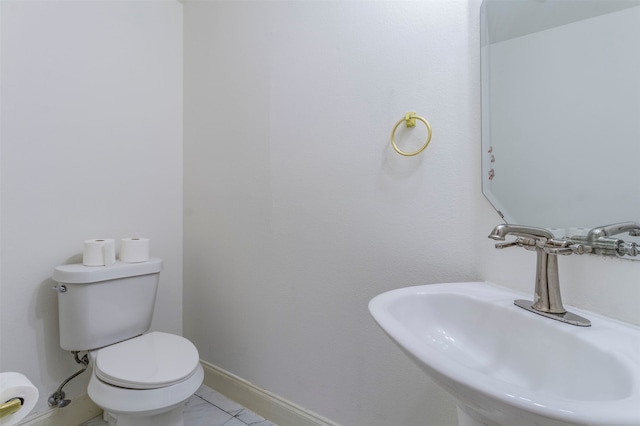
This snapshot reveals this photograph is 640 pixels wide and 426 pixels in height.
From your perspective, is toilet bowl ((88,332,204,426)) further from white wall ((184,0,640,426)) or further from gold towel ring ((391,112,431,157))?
gold towel ring ((391,112,431,157))

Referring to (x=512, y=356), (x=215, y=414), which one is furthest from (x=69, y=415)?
(x=512, y=356)

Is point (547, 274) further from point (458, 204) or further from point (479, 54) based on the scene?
point (479, 54)

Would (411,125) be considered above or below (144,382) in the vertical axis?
above

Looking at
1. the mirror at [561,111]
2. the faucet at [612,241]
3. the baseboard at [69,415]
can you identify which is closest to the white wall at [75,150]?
the baseboard at [69,415]

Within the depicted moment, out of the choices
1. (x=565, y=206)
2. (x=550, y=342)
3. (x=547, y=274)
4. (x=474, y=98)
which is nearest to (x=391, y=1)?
(x=474, y=98)

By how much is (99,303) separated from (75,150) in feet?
2.43

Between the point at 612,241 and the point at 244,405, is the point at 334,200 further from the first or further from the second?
the point at 244,405

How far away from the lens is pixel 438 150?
3.25ft

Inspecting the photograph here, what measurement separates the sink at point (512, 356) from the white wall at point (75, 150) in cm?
149

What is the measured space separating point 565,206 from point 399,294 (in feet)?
1.60

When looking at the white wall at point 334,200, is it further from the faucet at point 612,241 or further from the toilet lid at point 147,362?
the toilet lid at point 147,362

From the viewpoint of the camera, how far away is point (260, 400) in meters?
1.45

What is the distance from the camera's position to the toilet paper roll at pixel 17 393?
1.40 ft

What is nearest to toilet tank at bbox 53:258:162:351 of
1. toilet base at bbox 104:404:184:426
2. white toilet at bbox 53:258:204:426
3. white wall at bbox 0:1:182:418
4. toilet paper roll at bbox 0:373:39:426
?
white toilet at bbox 53:258:204:426
